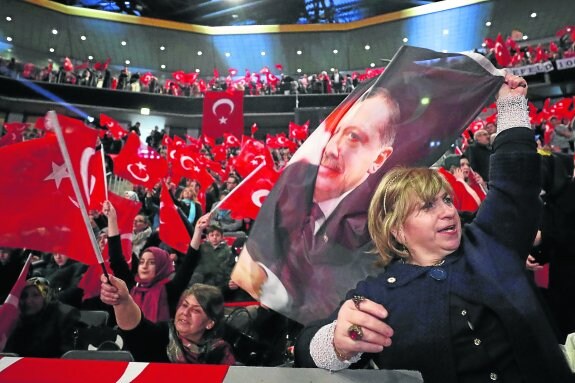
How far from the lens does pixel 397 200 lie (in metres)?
1.33

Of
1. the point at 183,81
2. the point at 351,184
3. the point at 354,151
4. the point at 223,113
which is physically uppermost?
the point at 183,81

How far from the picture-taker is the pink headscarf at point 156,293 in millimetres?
3219

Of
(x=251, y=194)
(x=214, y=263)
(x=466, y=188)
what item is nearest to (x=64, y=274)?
(x=214, y=263)

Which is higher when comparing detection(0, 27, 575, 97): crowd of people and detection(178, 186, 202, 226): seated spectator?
detection(0, 27, 575, 97): crowd of people

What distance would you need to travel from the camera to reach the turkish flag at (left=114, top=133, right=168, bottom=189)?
23.0 ft

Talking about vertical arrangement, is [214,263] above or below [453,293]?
below

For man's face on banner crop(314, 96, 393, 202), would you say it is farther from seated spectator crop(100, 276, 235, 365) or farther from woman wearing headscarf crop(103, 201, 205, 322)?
woman wearing headscarf crop(103, 201, 205, 322)

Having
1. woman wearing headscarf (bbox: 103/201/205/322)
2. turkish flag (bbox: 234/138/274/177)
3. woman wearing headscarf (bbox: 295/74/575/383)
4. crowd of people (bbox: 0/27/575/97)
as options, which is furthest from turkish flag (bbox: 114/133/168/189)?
crowd of people (bbox: 0/27/575/97)

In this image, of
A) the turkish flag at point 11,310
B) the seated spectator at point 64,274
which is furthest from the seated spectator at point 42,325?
the seated spectator at point 64,274

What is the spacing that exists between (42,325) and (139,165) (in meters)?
4.30

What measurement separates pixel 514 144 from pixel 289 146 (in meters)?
12.3

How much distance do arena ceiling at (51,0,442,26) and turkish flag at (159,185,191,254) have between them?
23.0m

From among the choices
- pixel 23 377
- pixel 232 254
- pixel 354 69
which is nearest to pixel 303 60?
pixel 354 69

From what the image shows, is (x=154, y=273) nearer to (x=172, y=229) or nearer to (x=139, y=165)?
(x=172, y=229)
